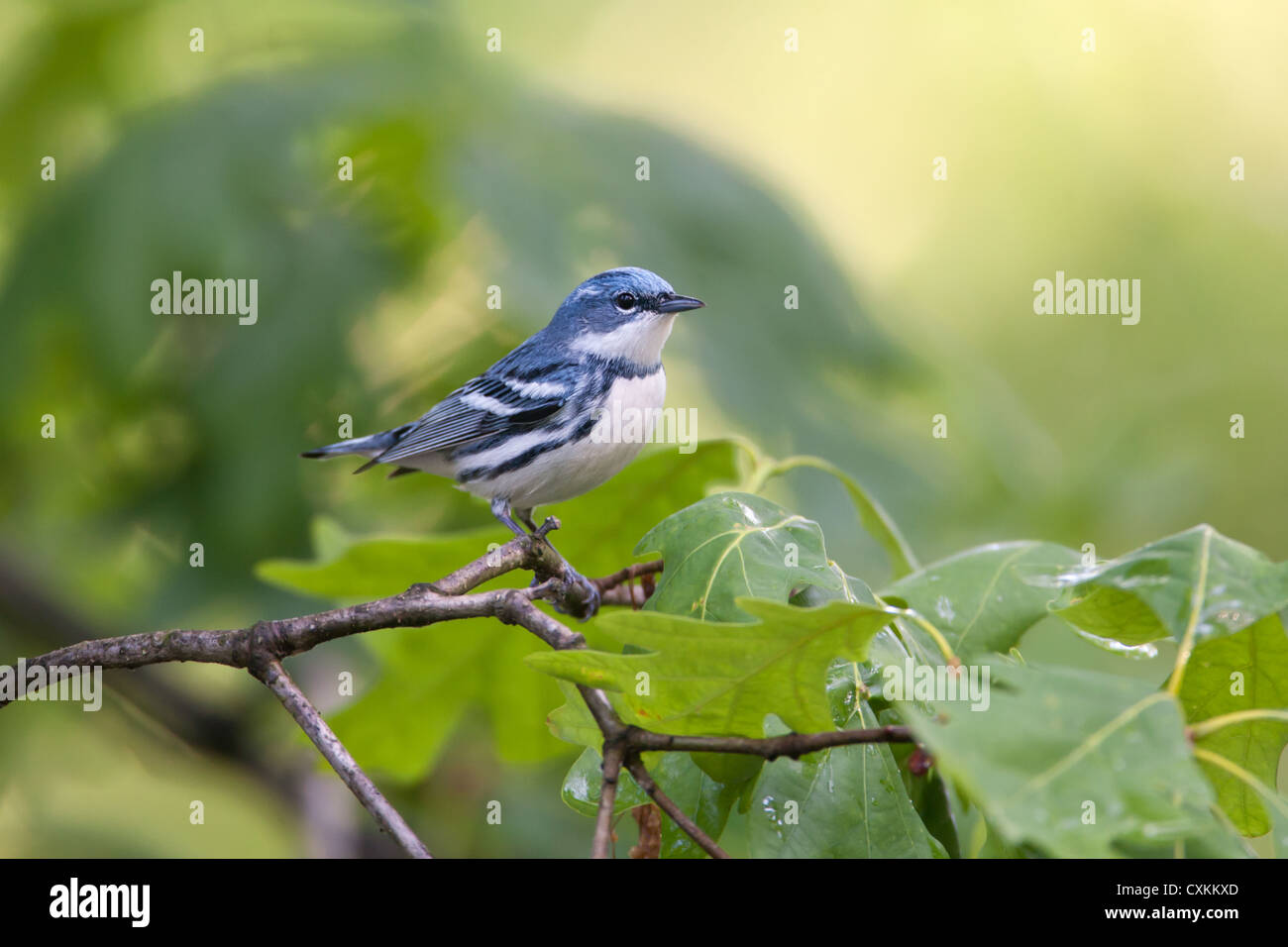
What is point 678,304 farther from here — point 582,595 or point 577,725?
point 577,725

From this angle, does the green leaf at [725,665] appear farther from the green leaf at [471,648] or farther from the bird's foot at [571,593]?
the green leaf at [471,648]

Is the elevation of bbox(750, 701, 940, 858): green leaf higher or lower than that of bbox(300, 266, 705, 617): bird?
lower

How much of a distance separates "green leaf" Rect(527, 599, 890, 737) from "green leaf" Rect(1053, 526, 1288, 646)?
1.36ft

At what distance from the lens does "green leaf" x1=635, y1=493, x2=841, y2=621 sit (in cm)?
174

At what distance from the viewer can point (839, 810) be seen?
161 cm

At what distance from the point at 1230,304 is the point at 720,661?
639 centimetres

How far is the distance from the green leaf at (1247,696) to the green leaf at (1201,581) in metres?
0.15

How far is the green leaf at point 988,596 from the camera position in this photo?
1.91m
